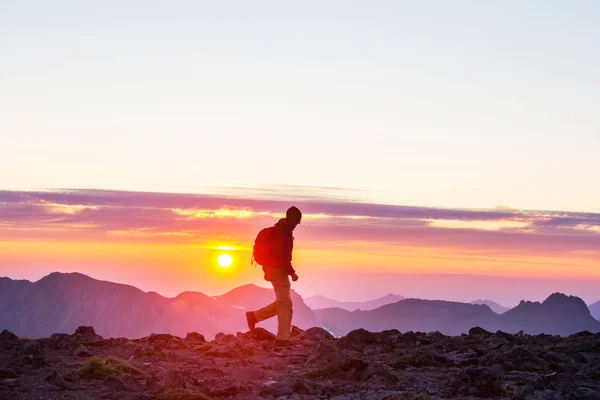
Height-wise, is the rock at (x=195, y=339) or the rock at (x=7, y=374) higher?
the rock at (x=7, y=374)

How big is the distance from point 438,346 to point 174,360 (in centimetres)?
691

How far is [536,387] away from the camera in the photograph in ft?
44.7

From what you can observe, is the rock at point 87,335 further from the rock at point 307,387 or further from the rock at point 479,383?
the rock at point 479,383

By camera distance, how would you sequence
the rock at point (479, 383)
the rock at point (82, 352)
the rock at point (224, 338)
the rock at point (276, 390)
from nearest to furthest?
the rock at point (479, 383) < the rock at point (276, 390) < the rock at point (82, 352) < the rock at point (224, 338)

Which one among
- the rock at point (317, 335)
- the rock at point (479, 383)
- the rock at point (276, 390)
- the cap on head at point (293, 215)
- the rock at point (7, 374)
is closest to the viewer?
the rock at point (479, 383)

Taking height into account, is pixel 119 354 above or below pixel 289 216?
below

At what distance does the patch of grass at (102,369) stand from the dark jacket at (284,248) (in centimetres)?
587

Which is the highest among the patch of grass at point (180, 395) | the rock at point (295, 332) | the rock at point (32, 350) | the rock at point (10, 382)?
the patch of grass at point (180, 395)

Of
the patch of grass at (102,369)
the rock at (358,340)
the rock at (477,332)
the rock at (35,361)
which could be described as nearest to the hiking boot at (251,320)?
the rock at (358,340)

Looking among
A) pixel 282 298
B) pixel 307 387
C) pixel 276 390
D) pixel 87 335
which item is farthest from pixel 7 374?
pixel 282 298

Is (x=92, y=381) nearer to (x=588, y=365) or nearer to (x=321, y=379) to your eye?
(x=321, y=379)

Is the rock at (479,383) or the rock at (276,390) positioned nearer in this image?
the rock at (479,383)

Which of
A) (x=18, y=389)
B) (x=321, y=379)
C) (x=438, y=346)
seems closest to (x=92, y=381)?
(x=18, y=389)

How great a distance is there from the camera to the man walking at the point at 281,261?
65.1 feet
